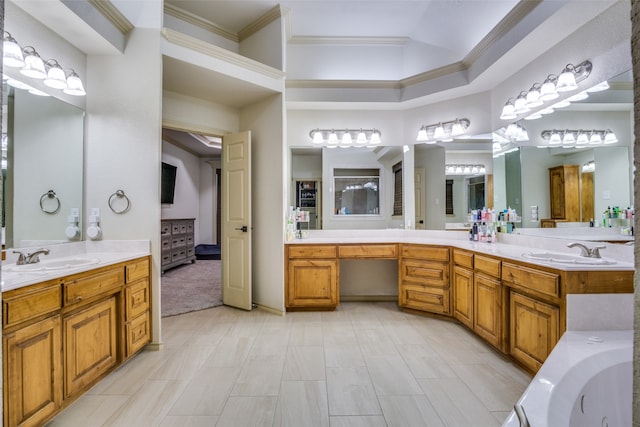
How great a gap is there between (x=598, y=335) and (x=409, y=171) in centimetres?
259

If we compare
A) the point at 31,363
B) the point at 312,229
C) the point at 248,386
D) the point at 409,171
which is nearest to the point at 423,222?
the point at 409,171

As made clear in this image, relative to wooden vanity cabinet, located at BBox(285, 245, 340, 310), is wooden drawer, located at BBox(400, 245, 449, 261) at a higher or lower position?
higher

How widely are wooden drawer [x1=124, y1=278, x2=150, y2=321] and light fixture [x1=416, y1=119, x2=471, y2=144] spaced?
325cm

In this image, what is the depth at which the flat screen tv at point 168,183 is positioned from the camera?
620 centimetres

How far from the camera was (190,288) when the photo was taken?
4594 mm

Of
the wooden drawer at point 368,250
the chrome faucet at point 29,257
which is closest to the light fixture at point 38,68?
the chrome faucet at point 29,257

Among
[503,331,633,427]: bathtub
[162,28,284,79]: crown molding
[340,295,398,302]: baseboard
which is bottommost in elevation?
[340,295,398,302]: baseboard

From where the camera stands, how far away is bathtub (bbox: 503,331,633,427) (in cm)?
116

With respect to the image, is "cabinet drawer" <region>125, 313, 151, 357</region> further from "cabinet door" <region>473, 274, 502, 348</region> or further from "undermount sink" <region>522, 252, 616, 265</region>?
"undermount sink" <region>522, 252, 616, 265</region>

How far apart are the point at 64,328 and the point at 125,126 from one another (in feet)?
5.10

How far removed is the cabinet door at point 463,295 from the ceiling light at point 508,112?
1.53 meters

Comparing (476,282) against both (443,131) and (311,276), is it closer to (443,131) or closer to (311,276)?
(311,276)

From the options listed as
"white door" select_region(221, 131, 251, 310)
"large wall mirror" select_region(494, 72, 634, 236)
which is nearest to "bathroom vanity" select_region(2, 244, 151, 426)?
"white door" select_region(221, 131, 251, 310)

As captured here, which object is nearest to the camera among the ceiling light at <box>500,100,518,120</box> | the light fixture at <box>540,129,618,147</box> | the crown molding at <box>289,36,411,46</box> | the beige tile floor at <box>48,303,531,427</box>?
the beige tile floor at <box>48,303,531,427</box>
